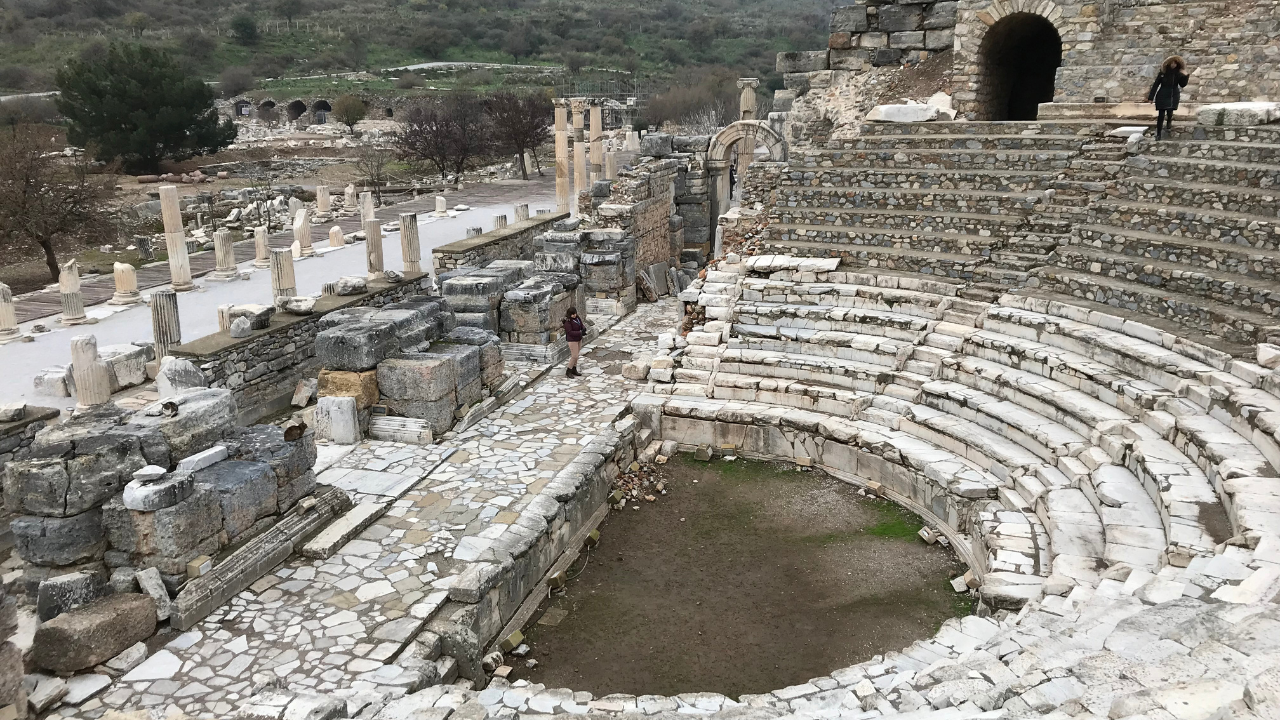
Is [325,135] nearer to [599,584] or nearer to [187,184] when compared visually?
[187,184]

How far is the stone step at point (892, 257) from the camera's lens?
11.7 m

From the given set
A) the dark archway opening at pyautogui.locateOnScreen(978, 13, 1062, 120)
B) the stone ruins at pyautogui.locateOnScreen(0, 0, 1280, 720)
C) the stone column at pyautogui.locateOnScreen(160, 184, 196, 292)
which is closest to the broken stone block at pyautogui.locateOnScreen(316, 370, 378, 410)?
the stone ruins at pyautogui.locateOnScreen(0, 0, 1280, 720)

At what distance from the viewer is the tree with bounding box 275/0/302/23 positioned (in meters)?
90.6

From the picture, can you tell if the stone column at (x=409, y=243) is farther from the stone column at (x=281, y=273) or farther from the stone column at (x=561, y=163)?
the stone column at (x=561, y=163)

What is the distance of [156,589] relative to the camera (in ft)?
21.3

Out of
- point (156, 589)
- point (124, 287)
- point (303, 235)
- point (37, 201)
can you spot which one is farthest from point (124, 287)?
point (156, 589)

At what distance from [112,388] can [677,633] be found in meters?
8.75

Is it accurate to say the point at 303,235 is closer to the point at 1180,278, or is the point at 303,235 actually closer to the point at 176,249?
the point at 176,249

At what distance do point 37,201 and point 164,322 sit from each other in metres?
11.3

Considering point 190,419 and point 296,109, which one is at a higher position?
point 296,109

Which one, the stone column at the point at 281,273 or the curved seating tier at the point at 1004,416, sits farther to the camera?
the stone column at the point at 281,273

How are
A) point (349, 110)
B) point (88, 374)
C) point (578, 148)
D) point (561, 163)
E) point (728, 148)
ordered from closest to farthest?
point (88, 374) → point (728, 148) → point (561, 163) → point (578, 148) → point (349, 110)

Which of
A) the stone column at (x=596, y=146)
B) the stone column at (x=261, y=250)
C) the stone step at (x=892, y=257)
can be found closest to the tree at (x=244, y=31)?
the stone column at (x=596, y=146)

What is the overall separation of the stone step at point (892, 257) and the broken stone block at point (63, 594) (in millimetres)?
9419
